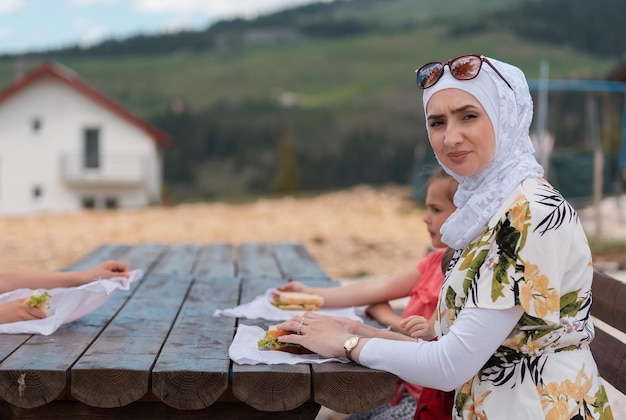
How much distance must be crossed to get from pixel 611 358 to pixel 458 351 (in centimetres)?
80

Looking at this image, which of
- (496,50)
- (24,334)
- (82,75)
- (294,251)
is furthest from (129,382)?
(82,75)

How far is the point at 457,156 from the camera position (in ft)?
6.93

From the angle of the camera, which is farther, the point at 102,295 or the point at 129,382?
the point at 102,295

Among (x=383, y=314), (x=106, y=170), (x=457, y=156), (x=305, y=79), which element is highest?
(x=305, y=79)

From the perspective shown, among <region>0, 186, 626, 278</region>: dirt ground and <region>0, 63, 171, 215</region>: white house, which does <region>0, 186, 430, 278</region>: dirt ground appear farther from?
<region>0, 63, 171, 215</region>: white house

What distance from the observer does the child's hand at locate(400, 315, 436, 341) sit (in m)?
2.57

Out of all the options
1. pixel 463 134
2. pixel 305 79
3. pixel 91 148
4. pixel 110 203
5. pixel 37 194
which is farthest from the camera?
pixel 305 79

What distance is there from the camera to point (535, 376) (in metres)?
2.01

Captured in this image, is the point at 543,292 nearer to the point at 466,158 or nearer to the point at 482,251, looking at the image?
the point at 482,251

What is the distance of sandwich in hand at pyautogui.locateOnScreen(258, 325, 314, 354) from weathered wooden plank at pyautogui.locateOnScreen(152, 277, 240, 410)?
116 mm

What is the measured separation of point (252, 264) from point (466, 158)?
2.84m

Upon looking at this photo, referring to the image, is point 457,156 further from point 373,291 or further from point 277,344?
point 373,291

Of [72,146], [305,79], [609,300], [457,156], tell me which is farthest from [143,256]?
[305,79]

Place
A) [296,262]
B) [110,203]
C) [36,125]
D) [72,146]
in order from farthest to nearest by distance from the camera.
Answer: [36,125]
[110,203]
[72,146]
[296,262]
